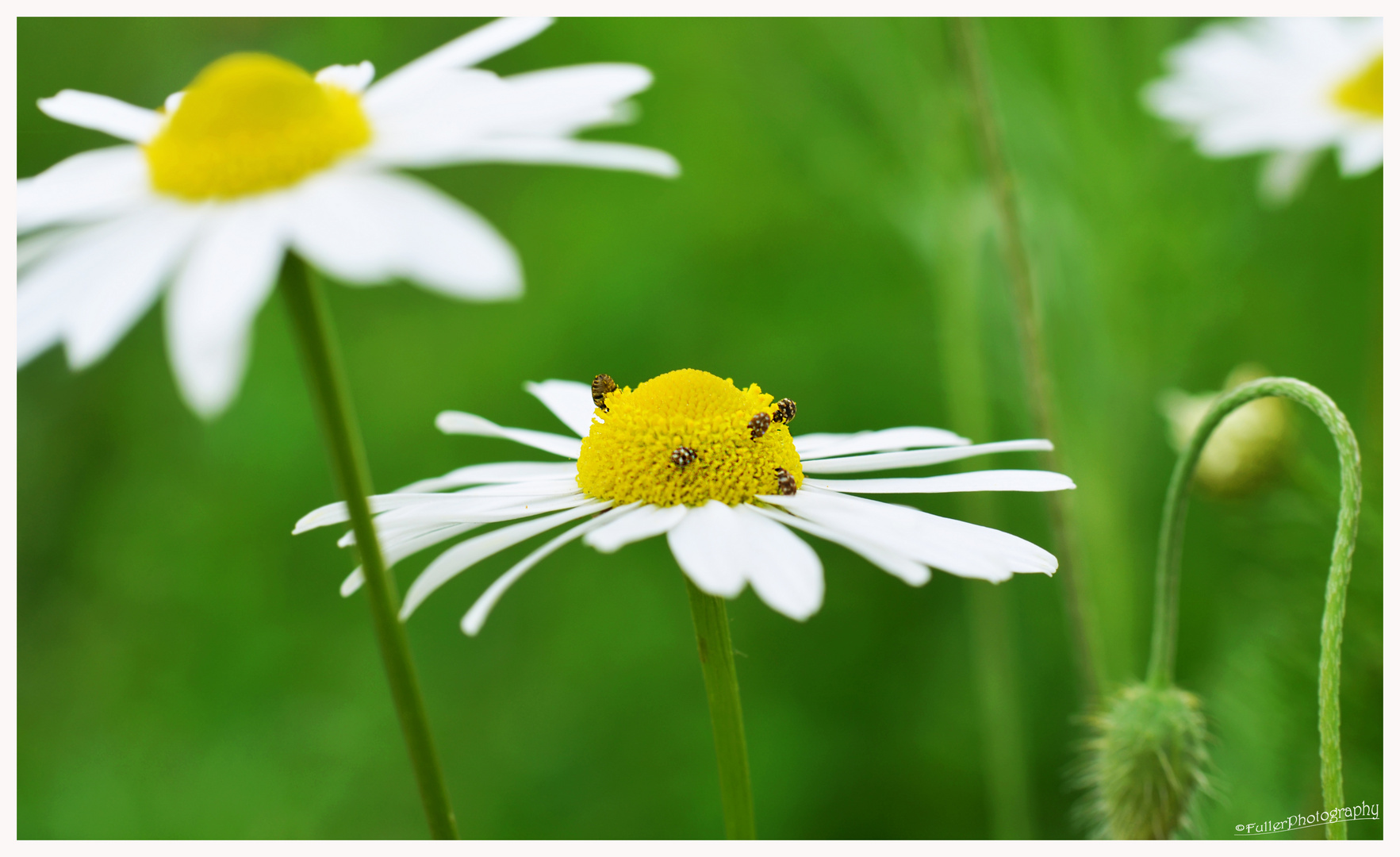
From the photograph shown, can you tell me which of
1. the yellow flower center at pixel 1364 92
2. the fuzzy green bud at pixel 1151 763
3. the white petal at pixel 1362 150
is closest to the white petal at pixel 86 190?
the fuzzy green bud at pixel 1151 763

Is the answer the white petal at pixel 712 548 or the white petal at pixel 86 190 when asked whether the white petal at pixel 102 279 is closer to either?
the white petal at pixel 86 190

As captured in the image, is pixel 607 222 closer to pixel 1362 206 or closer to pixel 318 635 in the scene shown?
pixel 318 635

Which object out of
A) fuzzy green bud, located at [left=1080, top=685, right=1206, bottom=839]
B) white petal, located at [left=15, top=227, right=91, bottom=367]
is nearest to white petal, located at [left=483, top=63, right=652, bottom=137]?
white petal, located at [left=15, top=227, right=91, bottom=367]

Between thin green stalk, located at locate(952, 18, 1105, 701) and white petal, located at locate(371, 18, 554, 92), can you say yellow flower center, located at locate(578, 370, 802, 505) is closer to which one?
white petal, located at locate(371, 18, 554, 92)

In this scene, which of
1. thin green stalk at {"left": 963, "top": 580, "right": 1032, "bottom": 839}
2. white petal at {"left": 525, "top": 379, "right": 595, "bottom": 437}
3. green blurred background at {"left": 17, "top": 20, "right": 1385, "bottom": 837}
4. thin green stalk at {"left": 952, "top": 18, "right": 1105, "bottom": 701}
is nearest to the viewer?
white petal at {"left": 525, "top": 379, "right": 595, "bottom": 437}
